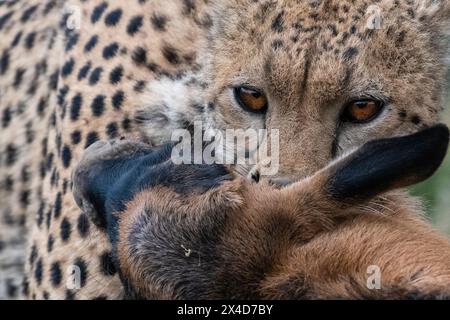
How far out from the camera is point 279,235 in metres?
2.89

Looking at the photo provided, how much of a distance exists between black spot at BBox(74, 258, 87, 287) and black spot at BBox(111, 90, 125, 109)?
1.93 feet

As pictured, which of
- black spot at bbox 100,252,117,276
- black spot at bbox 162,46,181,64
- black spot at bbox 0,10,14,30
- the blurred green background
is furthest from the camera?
the blurred green background

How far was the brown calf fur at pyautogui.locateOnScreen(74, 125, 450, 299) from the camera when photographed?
2768 mm

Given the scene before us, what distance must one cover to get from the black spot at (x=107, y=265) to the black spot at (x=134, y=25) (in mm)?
917

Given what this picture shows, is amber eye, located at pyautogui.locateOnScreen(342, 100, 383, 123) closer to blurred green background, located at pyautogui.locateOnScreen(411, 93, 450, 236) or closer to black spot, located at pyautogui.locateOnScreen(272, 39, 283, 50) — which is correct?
black spot, located at pyautogui.locateOnScreen(272, 39, 283, 50)

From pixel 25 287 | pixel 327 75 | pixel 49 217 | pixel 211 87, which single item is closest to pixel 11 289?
pixel 25 287

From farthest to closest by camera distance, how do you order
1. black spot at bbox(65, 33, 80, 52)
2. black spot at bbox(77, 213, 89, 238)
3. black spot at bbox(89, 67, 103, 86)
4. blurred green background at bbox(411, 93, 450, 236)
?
blurred green background at bbox(411, 93, 450, 236), black spot at bbox(65, 33, 80, 52), black spot at bbox(89, 67, 103, 86), black spot at bbox(77, 213, 89, 238)

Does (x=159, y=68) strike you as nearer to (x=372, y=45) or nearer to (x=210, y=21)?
(x=210, y=21)

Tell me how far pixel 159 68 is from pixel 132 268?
1311 mm

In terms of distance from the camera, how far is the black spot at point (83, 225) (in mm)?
3871

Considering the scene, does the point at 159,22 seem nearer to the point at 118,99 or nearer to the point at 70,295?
the point at 118,99

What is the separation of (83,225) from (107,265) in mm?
246

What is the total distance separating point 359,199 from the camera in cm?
292

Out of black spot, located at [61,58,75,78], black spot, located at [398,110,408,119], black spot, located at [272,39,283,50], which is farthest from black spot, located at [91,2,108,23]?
black spot, located at [398,110,408,119]
